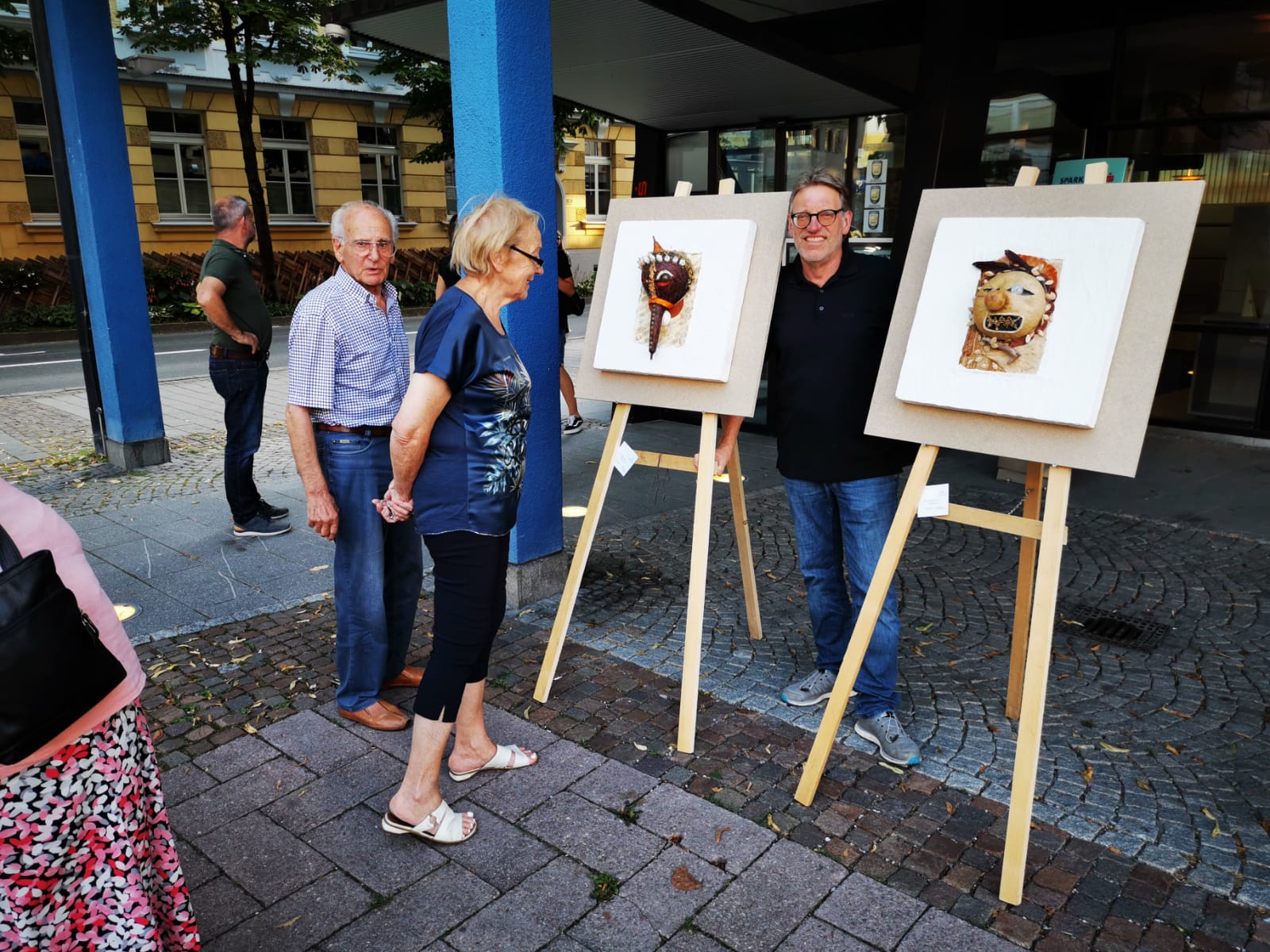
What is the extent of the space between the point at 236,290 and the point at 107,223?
8.01 ft

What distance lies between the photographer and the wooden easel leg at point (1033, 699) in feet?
8.69

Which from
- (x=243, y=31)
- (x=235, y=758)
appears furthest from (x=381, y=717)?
(x=243, y=31)

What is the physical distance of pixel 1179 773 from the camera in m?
3.28

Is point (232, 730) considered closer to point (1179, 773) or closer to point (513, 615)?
point (513, 615)

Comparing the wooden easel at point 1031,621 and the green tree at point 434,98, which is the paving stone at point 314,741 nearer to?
the wooden easel at point 1031,621

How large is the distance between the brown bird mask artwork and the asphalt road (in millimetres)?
9510

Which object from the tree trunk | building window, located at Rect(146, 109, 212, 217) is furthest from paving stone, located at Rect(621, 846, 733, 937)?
building window, located at Rect(146, 109, 212, 217)

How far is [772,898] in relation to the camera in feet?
8.70

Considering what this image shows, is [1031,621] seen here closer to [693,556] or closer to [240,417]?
[693,556]

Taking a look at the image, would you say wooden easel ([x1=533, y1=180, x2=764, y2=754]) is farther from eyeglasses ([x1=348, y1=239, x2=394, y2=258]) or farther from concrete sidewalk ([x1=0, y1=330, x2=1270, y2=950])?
eyeglasses ([x1=348, y1=239, x2=394, y2=258])

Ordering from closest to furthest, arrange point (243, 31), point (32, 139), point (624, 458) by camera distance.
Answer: point (624, 458) → point (243, 31) → point (32, 139)

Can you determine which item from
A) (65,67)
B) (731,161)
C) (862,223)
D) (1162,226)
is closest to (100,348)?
(65,67)

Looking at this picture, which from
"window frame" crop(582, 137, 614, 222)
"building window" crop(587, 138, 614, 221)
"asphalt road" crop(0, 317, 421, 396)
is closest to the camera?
"asphalt road" crop(0, 317, 421, 396)

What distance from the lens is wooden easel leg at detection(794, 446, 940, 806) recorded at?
118 inches
